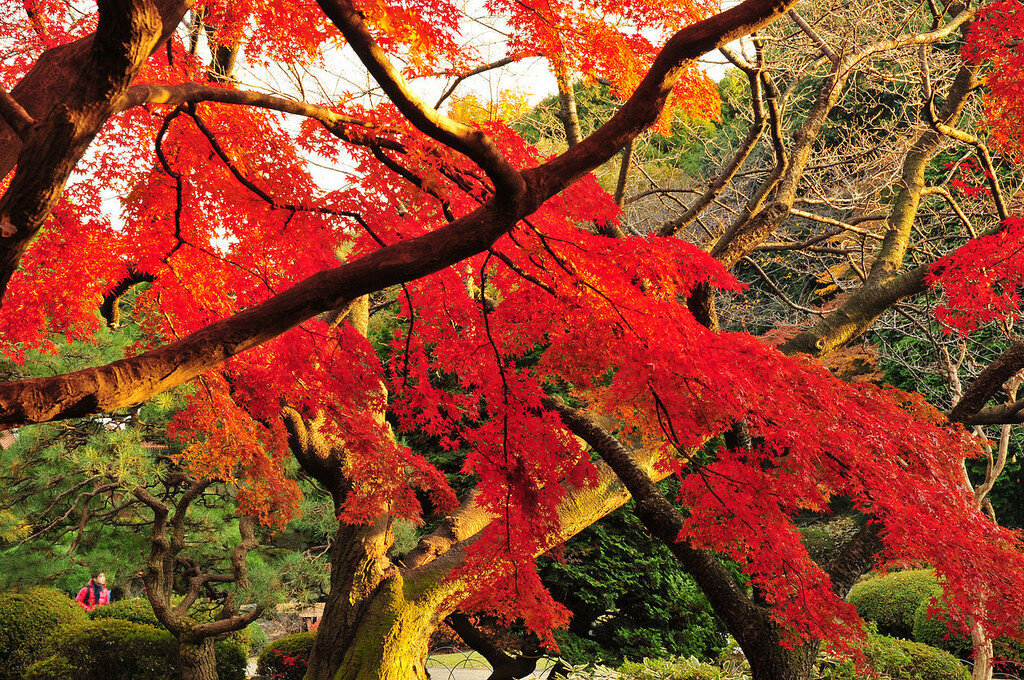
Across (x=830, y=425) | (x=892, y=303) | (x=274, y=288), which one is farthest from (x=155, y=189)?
(x=892, y=303)

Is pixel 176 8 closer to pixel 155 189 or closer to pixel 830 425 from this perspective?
pixel 155 189

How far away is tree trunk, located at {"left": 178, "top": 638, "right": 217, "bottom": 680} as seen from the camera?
284 inches

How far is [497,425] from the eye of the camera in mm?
4527

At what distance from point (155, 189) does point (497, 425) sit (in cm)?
290

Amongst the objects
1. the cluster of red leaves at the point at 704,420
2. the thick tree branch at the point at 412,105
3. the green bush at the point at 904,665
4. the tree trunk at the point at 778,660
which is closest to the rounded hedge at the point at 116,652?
the cluster of red leaves at the point at 704,420

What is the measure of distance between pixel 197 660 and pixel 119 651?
1469mm

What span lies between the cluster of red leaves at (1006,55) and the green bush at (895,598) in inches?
264

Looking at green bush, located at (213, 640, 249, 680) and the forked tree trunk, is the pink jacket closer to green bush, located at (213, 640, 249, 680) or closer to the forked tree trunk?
green bush, located at (213, 640, 249, 680)

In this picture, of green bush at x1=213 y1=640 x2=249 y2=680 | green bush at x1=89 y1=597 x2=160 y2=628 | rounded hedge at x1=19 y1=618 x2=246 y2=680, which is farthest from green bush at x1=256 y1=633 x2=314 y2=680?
green bush at x1=89 y1=597 x2=160 y2=628

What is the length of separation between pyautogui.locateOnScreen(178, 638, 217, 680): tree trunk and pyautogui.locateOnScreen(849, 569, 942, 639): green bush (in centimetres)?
843

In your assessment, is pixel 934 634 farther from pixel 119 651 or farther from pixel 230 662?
pixel 119 651

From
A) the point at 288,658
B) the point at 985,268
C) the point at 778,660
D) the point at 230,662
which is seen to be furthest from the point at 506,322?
the point at 230,662

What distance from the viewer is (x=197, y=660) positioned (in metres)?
7.25

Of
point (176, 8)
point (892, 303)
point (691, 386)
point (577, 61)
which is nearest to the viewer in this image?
point (176, 8)
